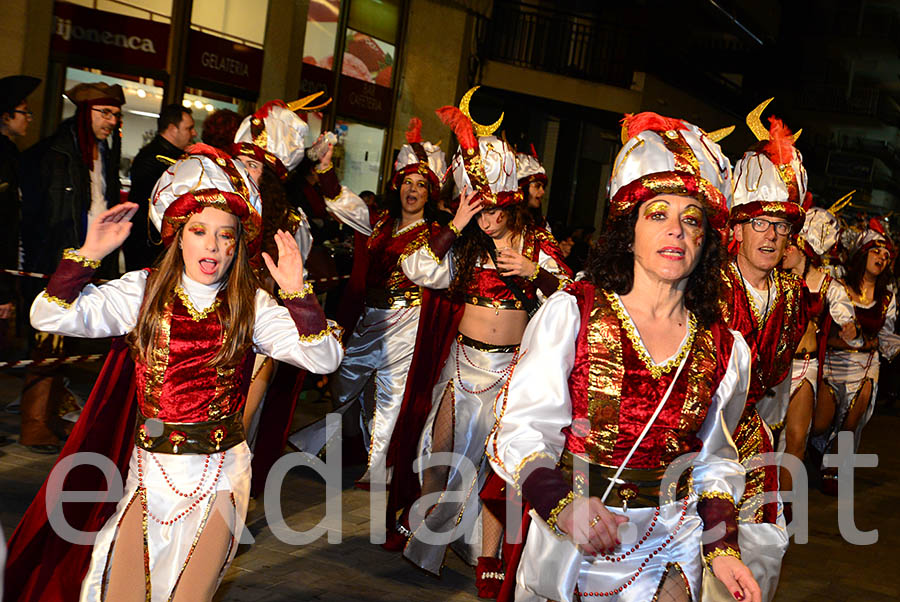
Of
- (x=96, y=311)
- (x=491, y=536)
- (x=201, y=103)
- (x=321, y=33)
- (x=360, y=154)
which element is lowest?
(x=491, y=536)

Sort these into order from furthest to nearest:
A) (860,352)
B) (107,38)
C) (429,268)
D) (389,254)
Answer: (107,38) < (860,352) < (389,254) < (429,268)

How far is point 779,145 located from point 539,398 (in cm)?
257

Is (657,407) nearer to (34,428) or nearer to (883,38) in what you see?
(34,428)

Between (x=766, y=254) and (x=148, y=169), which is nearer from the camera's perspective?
(x=766, y=254)

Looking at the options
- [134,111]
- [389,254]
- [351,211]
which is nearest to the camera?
[389,254]

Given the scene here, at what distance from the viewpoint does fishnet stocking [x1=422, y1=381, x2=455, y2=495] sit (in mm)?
5930

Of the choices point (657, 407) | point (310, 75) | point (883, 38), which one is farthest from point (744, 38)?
point (657, 407)

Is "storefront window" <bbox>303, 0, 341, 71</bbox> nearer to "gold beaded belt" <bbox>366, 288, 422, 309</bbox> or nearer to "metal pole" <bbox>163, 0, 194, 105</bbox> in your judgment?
"metal pole" <bbox>163, 0, 194, 105</bbox>

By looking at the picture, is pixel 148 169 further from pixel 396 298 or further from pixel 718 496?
pixel 718 496

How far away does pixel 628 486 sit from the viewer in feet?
10.0

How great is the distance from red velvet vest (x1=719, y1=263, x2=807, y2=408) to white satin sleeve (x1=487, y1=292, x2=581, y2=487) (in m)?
1.82

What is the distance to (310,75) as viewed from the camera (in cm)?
1461

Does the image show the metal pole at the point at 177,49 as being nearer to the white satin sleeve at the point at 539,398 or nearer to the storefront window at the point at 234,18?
the storefront window at the point at 234,18

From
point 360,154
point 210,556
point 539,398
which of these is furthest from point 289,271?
point 360,154
